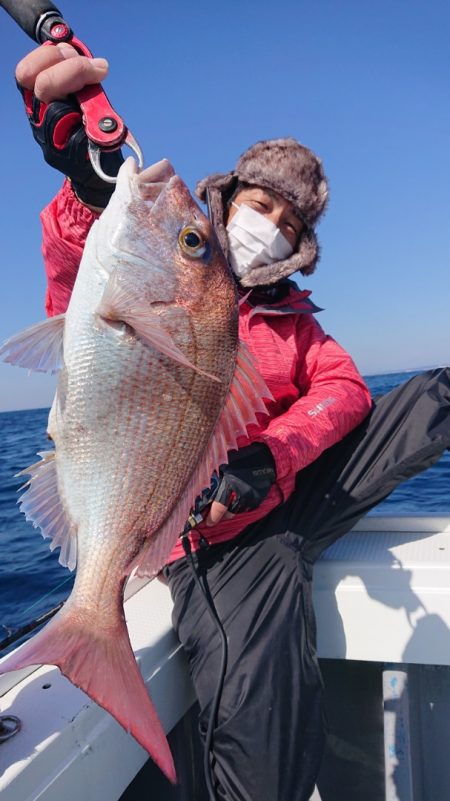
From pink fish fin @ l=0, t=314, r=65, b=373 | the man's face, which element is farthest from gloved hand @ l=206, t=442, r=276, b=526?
the man's face

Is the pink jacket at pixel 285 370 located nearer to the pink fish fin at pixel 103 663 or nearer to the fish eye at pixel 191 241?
the fish eye at pixel 191 241

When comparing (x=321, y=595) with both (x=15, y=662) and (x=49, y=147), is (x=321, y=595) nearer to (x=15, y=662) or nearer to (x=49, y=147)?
(x=15, y=662)

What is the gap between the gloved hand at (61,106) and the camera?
163 cm

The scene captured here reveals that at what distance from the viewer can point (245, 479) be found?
6.94 ft

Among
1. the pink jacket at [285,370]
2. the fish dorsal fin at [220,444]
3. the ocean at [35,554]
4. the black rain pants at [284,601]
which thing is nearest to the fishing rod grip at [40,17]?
the pink jacket at [285,370]

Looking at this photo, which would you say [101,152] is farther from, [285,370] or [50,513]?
[285,370]

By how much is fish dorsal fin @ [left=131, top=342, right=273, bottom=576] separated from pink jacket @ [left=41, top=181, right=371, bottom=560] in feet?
1.80

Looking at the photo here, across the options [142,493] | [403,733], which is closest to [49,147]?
[142,493]

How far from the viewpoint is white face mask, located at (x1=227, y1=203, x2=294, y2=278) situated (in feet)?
9.43

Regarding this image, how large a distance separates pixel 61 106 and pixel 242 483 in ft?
4.34

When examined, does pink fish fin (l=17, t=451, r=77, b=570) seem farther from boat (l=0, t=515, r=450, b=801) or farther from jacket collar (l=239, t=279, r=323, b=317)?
jacket collar (l=239, t=279, r=323, b=317)

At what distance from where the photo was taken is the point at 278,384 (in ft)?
8.95

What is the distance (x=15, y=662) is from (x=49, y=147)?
4.67ft

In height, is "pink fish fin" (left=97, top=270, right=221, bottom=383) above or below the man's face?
below
